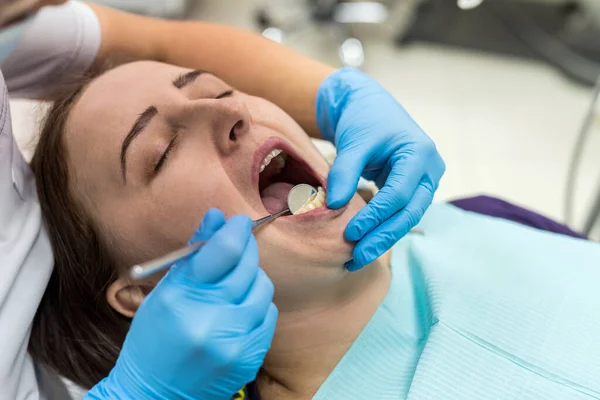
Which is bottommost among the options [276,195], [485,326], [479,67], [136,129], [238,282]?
[479,67]

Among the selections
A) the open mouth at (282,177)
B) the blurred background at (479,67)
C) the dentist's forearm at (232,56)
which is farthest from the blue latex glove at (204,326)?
the blurred background at (479,67)

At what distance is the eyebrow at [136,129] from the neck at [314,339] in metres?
0.39

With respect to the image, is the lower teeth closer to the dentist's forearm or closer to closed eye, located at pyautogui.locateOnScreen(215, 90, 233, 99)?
closed eye, located at pyautogui.locateOnScreen(215, 90, 233, 99)

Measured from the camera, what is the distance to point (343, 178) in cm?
93

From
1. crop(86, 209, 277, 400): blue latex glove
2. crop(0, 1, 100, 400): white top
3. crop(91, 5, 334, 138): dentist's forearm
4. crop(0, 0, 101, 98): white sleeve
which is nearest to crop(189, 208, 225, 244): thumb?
crop(86, 209, 277, 400): blue latex glove

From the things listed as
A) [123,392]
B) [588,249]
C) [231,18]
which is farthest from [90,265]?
[231,18]

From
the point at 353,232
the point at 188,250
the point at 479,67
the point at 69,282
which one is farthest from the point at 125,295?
the point at 479,67

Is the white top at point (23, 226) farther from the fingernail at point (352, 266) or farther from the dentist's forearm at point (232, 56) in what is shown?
the fingernail at point (352, 266)

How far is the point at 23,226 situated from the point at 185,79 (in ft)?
1.36

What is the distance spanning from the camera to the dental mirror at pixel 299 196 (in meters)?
0.97

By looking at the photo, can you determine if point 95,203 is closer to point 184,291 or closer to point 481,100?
point 184,291

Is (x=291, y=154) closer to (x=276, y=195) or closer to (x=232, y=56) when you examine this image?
(x=276, y=195)

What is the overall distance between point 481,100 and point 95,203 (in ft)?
6.71

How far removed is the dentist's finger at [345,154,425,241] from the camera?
0.89 meters
